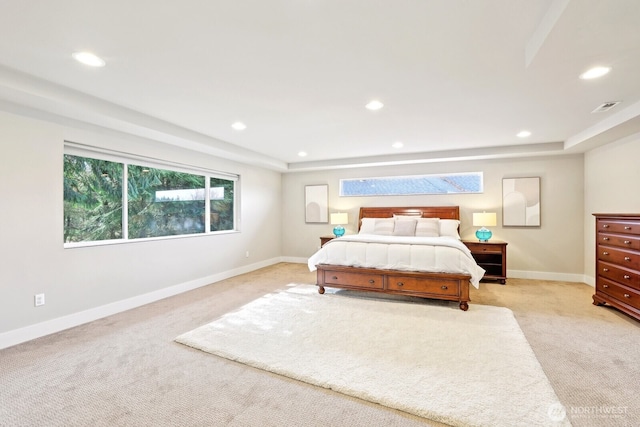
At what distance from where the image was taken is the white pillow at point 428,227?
5080 mm

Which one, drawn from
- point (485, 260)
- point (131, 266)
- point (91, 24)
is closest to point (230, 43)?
point (91, 24)

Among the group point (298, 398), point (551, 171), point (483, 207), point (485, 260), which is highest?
point (551, 171)

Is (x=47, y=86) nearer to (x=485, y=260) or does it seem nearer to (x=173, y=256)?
(x=173, y=256)

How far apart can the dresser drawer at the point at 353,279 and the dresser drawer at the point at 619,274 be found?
8.57ft

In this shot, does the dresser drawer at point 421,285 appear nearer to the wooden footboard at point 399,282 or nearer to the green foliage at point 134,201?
the wooden footboard at point 399,282

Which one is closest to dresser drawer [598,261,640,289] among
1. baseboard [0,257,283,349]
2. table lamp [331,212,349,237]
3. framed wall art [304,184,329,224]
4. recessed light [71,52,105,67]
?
table lamp [331,212,349,237]

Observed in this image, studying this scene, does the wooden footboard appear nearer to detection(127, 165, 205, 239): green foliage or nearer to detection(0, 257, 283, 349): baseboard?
detection(0, 257, 283, 349): baseboard

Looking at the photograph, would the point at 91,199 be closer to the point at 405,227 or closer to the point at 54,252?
the point at 54,252

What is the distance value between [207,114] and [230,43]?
1551mm

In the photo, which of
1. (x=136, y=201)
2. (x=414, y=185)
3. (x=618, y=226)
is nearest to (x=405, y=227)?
(x=414, y=185)

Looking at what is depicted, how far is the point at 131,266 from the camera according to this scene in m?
3.73

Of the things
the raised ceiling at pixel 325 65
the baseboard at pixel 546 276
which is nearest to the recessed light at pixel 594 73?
the raised ceiling at pixel 325 65

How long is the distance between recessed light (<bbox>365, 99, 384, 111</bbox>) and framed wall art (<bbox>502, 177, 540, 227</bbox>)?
3.51 metres

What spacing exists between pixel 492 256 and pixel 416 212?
1506 mm
